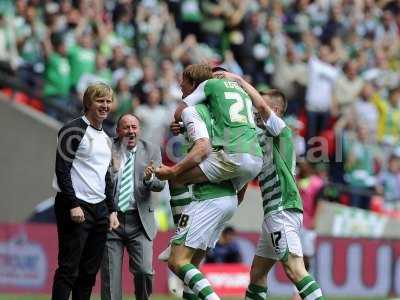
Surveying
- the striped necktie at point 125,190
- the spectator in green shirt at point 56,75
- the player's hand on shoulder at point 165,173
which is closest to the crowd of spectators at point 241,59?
the spectator in green shirt at point 56,75

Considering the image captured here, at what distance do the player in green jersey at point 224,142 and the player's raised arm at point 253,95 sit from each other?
0.17 metres

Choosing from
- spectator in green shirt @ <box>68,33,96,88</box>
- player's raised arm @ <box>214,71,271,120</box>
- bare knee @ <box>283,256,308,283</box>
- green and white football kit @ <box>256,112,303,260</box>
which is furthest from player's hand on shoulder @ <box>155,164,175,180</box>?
spectator in green shirt @ <box>68,33,96,88</box>

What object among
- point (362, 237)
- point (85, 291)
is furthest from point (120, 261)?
point (362, 237)

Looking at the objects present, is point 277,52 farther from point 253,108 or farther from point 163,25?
point 253,108

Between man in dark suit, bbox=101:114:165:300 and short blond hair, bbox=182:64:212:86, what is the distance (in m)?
1.26

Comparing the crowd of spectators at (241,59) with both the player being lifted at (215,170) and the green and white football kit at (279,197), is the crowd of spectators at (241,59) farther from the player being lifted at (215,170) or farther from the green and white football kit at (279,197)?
the player being lifted at (215,170)

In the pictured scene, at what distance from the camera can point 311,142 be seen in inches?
871

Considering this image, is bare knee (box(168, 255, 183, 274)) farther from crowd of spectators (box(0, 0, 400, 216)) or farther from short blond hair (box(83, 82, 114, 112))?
crowd of spectators (box(0, 0, 400, 216))

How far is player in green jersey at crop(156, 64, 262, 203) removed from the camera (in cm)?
1117

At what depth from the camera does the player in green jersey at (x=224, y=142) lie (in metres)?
11.2

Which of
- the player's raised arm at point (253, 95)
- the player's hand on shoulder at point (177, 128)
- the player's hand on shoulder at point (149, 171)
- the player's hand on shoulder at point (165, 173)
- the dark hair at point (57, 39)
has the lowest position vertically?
the player's hand on shoulder at point (165, 173)

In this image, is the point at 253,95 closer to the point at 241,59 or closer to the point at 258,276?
the point at 258,276

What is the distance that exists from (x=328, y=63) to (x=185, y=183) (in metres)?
13.6

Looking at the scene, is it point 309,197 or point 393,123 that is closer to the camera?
point 309,197
